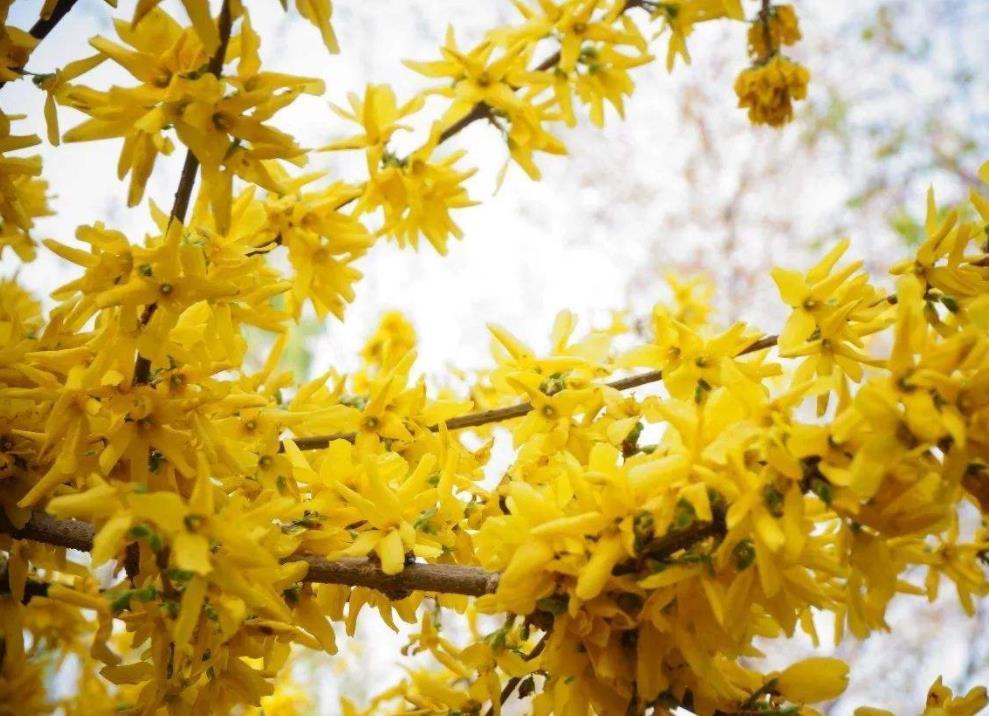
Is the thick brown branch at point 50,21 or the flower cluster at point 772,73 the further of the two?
the flower cluster at point 772,73

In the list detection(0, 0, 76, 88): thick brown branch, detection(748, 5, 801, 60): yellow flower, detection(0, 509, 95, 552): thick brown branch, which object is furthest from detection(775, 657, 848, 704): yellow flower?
detection(748, 5, 801, 60): yellow flower

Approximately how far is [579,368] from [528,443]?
188 millimetres

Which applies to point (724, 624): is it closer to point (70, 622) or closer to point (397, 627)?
point (397, 627)

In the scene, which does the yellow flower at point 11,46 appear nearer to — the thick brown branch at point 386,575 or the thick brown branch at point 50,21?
the thick brown branch at point 50,21

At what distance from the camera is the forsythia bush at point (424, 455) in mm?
842

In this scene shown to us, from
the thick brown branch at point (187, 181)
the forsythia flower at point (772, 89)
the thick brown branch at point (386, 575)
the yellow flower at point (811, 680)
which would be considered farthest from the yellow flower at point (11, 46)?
the forsythia flower at point (772, 89)

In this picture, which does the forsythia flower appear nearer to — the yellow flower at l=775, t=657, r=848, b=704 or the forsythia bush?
the forsythia bush

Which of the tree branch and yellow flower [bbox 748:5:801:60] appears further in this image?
yellow flower [bbox 748:5:801:60]

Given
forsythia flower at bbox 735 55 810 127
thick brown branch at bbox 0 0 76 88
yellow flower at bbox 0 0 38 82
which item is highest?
forsythia flower at bbox 735 55 810 127

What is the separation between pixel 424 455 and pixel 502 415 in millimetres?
311

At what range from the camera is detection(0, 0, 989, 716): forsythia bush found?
2.76 feet

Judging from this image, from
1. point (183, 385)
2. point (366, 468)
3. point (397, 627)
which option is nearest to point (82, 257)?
point (183, 385)

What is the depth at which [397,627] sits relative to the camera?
1.24m

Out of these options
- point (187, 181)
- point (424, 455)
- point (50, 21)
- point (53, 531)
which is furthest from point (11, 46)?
point (424, 455)
